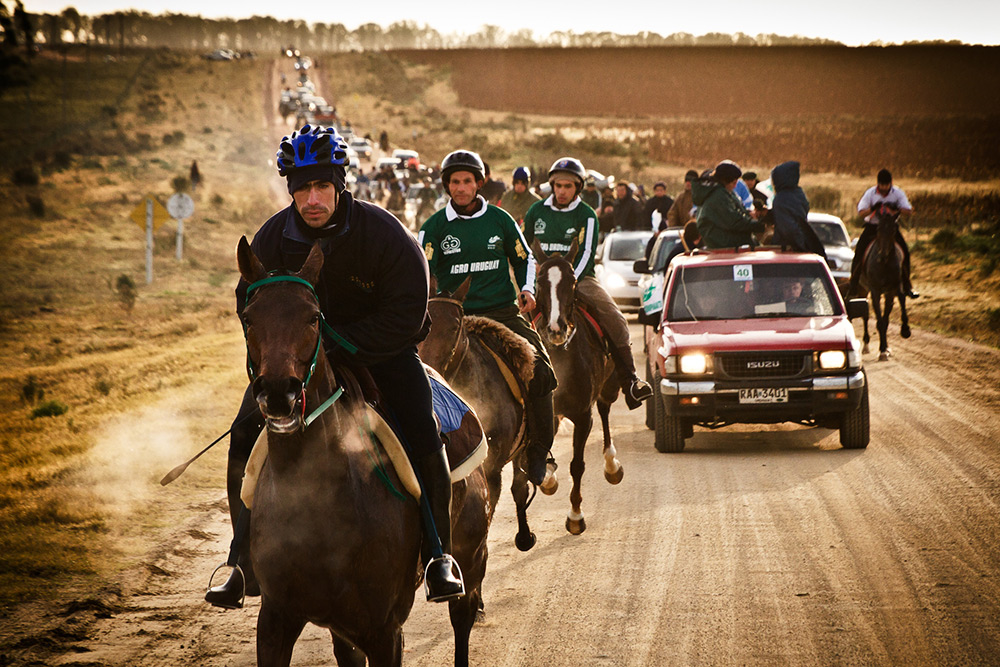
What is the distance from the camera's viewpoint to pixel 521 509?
Answer: 8.84 metres

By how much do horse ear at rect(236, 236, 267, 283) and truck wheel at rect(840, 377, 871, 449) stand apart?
908 centimetres

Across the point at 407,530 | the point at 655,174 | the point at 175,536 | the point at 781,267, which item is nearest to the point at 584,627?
the point at 407,530

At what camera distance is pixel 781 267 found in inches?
529

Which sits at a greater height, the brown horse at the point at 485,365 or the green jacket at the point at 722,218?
the green jacket at the point at 722,218

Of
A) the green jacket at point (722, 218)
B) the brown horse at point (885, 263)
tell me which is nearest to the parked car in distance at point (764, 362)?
Result: the green jacket at point (722, 218)

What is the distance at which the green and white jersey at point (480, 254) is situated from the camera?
8.58 metres

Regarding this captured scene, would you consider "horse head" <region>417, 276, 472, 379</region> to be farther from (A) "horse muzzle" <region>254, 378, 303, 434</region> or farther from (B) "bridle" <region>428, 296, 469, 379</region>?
(A) "horse muzzle" <region>254, 378, 303, 434</region>

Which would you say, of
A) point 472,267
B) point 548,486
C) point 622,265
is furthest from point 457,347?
point 622,265

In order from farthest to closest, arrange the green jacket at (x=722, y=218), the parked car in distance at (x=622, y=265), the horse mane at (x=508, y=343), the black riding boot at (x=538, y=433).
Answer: the parked car in distance at (x=622, y=265)
the green jacket at (x=722, y=218)
the black riding boot at (x=538, y=433)
the horse mane at (x=508, y=343)

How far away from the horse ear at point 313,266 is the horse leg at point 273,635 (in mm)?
1343

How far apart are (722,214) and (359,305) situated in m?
10.4

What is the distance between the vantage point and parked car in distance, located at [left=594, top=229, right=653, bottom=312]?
26.0 meters

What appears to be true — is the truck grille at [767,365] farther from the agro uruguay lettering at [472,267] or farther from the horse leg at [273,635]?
the horse leg at [273,635]

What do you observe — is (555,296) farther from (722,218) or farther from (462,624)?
(722,218)
